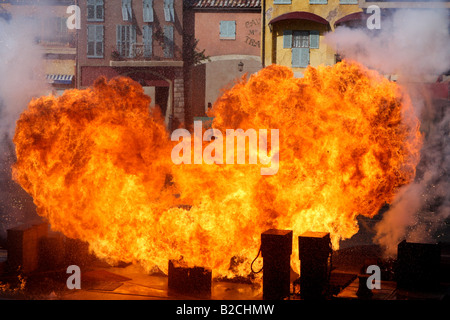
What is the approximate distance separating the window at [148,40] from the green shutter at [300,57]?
371 inches

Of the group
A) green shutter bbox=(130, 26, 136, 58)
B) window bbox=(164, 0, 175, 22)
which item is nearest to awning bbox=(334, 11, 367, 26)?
window bbox=(164, 0, 175, 22)

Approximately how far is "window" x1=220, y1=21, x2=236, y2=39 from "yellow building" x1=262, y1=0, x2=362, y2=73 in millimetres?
2622

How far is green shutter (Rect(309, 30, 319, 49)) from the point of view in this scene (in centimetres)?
2848

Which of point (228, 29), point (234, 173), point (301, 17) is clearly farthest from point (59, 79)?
point (234, 173)

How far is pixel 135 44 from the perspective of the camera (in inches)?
1249

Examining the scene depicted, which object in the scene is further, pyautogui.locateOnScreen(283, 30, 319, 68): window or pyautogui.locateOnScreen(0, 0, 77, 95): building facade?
pyautogui.locateOnScreen(0, 0, 77, 95): building facade

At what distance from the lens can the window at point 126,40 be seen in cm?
3173

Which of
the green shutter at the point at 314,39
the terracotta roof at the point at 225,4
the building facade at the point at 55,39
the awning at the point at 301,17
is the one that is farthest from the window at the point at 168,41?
the green shutter at the point at 314,39

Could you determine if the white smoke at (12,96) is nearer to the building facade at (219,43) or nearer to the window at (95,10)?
the window at (95,10)

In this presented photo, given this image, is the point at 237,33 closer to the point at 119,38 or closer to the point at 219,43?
the point at 219,43

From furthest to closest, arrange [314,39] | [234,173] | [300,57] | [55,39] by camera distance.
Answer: [55,39], [314,39], [300,57], [234,173]

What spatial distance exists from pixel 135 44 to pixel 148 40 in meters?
0.88

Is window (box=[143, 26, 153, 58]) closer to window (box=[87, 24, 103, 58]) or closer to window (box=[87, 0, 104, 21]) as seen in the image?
window (box=[87, 24, 103, 58])
